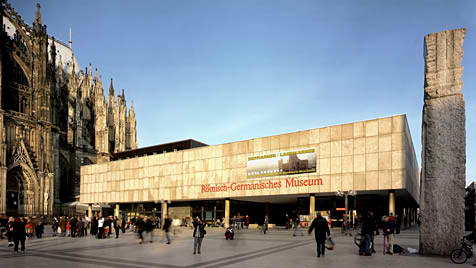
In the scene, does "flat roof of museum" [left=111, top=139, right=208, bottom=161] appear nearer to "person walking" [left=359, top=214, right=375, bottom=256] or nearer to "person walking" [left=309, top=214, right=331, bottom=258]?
"person walking" [left=309, top=214, right=331, bottom=258]

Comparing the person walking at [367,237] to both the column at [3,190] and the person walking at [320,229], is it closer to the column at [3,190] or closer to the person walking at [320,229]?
the person walking at [320,229]

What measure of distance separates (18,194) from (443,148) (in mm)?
57726

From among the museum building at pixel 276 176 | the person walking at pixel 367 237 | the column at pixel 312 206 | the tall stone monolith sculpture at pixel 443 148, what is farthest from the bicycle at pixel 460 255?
the column at pixel 312 206

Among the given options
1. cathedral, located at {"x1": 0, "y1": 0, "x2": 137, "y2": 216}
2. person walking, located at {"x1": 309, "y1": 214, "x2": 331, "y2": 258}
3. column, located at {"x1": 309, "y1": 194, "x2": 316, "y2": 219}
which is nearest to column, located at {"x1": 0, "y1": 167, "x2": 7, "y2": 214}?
cathedral, located at {"x1": 0, "y1": 0, "x2": 137, "y2": 216}

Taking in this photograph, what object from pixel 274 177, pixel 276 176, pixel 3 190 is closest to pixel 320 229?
pixel 276 176

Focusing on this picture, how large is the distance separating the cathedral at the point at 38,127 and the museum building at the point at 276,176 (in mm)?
7982

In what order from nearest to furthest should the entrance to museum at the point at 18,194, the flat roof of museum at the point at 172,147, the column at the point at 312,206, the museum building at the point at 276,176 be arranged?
the museum building at the point at 276,176
the column at the point at 312,206
the flat roof of museum at the point at 172,147
the entrance to museum at the point at 18,194

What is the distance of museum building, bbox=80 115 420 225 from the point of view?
34.0 metres

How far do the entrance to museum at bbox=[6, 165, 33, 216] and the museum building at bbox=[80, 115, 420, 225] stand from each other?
7.80 meters

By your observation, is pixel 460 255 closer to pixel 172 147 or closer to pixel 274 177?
pixel 274 177

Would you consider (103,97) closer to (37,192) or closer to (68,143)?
(68,143)

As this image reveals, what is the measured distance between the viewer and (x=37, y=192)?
57.2 metres

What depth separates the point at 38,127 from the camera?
194ft

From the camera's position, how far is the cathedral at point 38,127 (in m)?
55.8
